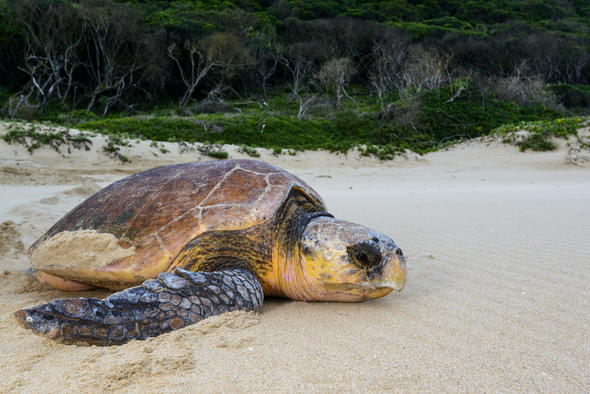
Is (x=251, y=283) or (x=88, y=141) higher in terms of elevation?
(x=251, y=283)

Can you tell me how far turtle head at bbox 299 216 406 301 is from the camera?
182 cm

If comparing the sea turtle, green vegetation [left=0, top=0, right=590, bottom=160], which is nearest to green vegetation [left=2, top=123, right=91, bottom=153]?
green vegetation [left=0, top=0, right=590, bottom=160]

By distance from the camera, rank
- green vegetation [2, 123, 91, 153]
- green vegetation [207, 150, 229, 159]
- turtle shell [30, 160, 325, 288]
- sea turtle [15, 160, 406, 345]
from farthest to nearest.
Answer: green vegetation [207, 150, 229, 159] < green vegetation [2, 123, 91, 153] < turtle shell [30, 160, 325, 288] < sea turtle [15, 160, 406, 345]

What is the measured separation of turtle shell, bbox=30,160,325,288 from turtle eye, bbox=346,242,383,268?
1.68 feet

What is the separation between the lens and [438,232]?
11.9 ft

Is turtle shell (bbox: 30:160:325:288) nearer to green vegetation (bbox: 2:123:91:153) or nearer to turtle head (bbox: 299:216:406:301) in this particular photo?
turtle head (bbox: 299:216:406:301)

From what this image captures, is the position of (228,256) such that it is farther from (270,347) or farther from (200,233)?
(270,347)

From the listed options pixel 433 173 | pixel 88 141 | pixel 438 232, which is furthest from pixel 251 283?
pixel 433 173

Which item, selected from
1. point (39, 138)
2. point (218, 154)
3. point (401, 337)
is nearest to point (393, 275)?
point (401, 337)

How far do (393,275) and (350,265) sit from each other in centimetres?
21

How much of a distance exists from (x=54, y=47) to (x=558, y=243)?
26621 millimetres

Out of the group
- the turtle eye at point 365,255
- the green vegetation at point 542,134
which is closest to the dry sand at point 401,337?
the turtle eye at point 365,255

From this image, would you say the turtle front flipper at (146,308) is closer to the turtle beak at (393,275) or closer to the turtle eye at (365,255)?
the turtle eye at (365,255)

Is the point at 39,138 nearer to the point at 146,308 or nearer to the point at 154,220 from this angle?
the point at 154,220
